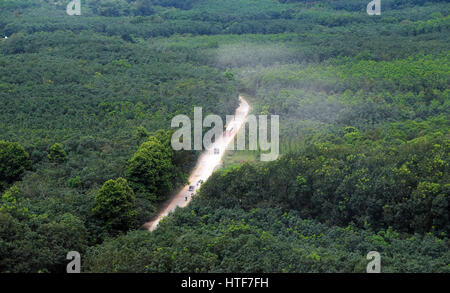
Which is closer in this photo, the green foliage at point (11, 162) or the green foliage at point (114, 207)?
the green foliage at point (114, 207)

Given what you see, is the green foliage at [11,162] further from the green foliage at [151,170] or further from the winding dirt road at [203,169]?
the winding dirt road at [203,169]

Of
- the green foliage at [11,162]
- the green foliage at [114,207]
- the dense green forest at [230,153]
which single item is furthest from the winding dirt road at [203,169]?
the green foliage at [11,162]

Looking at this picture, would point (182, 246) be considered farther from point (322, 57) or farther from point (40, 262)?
point (322, 57)

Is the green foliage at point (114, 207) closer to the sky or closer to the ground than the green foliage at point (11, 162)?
closer to the ground

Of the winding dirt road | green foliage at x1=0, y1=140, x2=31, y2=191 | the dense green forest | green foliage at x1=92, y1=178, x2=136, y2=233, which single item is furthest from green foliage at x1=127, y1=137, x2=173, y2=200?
green foliage at x1=0, y1=140, x2=31, y2=191

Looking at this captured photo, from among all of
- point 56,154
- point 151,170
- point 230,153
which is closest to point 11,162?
point 56,154

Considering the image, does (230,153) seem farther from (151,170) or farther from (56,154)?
(56,154)
